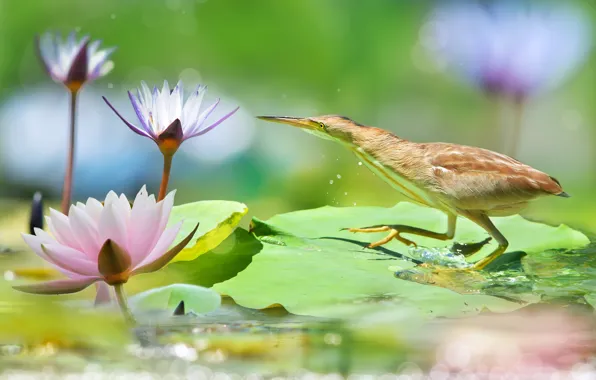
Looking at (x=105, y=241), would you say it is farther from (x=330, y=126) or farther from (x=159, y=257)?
(x=330, y=126)

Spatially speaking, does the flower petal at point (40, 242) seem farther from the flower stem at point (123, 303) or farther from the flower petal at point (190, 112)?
the flower petal at point (190, 112)

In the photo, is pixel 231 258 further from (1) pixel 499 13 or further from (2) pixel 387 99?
(1) pixel 499 13

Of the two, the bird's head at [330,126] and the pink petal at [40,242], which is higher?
the bird's head at [330,126]

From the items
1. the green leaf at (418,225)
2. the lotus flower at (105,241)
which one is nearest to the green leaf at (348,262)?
the green leaf at (418,225)

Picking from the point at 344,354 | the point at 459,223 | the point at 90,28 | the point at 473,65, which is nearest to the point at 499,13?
the point at 473,65

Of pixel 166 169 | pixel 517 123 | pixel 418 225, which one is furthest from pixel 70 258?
pixel 517 123

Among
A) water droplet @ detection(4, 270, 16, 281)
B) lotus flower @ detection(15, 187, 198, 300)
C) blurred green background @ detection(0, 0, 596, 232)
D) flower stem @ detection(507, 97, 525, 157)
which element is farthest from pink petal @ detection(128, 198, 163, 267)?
flower stem @ detection(507, 97, 525, 157)
